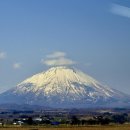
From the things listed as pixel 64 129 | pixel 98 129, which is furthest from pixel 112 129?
pixel 64 129

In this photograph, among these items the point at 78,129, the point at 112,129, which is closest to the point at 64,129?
the point at 78,129

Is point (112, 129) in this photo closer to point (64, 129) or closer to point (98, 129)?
point (98, 129)

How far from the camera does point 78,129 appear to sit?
6091 centimetres

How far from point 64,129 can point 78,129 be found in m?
1.92

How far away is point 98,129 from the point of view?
60.4m

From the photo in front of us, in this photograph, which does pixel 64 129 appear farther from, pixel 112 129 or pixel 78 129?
pixel 112 129

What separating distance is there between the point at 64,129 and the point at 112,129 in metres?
6.15

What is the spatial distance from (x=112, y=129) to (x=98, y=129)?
199cm

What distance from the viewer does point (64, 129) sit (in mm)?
61875

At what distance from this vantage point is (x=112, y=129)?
59.1 metres

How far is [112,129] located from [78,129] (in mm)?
4236

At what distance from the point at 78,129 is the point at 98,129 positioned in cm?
237
